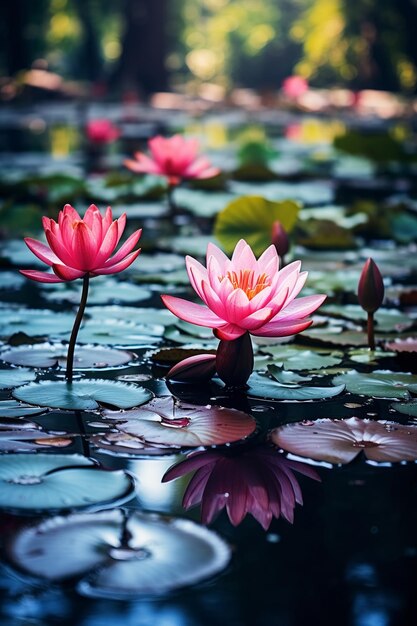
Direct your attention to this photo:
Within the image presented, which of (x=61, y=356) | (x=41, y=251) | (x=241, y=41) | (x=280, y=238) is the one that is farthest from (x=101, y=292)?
(x=241, y=41)

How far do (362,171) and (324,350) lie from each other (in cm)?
439

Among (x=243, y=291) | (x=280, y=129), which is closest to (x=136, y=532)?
(x=243, y=291)

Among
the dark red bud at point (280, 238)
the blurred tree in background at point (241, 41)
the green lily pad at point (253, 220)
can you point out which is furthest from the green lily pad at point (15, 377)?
the blurred tree in background at point (241, 41)

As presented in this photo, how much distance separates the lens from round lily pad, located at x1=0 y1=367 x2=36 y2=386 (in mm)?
1607

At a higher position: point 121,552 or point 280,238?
point 280,238

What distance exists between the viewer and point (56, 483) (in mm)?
1175

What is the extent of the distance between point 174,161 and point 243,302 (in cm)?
195

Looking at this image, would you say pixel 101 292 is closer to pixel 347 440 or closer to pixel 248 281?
pixel 248 281

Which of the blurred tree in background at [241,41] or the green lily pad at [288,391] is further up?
the blurred tree in background at [241,41]

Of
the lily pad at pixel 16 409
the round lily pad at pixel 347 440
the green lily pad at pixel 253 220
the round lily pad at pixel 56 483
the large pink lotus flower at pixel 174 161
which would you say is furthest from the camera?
the large pink lotus flower at pixel 174 161

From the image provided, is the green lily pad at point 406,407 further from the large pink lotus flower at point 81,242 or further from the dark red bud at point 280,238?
the dark red bud at point 280,238

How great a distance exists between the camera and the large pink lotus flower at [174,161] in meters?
3.32

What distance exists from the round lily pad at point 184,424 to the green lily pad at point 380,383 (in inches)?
11.2

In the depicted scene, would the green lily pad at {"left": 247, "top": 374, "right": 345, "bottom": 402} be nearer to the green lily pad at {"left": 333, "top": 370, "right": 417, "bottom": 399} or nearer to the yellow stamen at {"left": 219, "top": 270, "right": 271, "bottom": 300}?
the green lily pad at {"left": 333, "top": 370, "right": 417, "bottom": 399}
